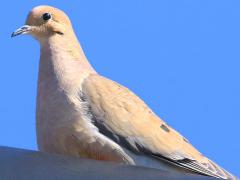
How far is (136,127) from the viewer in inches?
167

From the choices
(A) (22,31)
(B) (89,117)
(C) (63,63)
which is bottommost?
(B) (89,117)

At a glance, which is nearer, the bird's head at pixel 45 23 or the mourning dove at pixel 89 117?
the mourning dove at pixel 89 117

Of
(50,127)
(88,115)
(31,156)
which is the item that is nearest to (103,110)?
(88,115)

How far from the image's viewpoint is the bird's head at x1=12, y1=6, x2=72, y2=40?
4.53 meters

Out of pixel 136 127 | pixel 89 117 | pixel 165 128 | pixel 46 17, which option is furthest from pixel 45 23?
pixel 165 128

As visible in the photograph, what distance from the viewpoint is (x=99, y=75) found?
448 centimetres

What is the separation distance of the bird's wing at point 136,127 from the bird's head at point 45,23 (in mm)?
471

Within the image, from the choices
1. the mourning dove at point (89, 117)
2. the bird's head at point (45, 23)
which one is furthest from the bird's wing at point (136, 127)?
the bird's head at point (45, 23)

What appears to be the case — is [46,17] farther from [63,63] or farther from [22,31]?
[63,63]

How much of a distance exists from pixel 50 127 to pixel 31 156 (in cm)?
207

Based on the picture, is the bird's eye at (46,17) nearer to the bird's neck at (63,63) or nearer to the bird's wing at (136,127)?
the bird's neck at (63,63)

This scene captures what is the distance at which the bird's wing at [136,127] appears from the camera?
407 cm

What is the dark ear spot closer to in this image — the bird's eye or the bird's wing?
the bird's wing

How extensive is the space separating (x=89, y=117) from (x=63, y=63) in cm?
45
